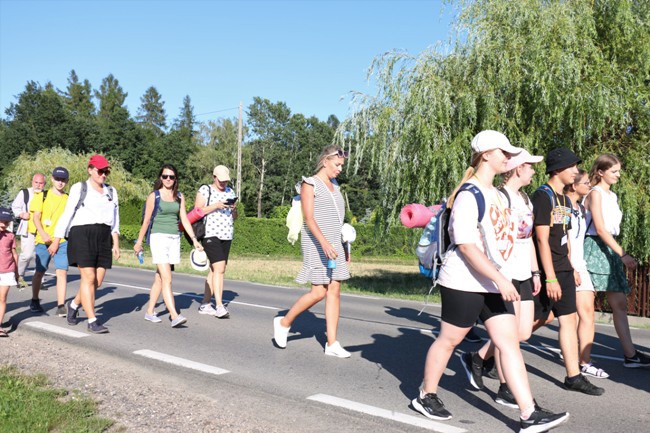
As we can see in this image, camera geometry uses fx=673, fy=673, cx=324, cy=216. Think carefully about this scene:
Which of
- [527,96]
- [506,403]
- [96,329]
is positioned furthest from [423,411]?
[527,96]

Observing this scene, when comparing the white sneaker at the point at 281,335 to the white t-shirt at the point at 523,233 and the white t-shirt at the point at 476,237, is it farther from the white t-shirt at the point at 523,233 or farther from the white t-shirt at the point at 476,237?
the white t-shirt at the point at 476,237

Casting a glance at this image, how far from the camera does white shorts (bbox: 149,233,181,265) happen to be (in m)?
7.97

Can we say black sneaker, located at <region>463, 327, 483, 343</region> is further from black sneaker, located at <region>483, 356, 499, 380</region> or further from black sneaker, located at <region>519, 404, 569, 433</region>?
black sneaker, located at <region>519, 404, 569, 433</region>

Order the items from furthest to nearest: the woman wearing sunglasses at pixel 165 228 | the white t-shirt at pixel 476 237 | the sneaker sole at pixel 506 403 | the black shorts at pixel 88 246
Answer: the woman wearing sunglasses at pixel 165 228
the black shorts at pixel 88 246
the sneaker sole at pixel 506 403
the white t-shirt at pixel 476 237

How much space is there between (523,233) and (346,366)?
2080 millimetres

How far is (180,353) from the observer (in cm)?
647

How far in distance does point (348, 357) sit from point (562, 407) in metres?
2.17

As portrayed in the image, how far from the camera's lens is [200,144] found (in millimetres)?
83250

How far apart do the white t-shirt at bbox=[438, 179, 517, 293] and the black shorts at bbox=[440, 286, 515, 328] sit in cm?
4

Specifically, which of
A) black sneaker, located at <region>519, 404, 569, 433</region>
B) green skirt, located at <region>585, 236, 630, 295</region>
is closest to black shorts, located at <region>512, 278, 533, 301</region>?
black sneaker, located at <region>519, 404, 569, 433</region>

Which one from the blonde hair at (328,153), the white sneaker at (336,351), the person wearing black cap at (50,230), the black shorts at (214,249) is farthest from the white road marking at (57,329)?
the blonde hair at (328,153)

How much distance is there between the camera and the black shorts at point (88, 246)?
729 centimetres

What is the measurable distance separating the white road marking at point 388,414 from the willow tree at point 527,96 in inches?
344

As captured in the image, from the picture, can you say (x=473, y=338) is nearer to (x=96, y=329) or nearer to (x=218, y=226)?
(x=218, y=226)
